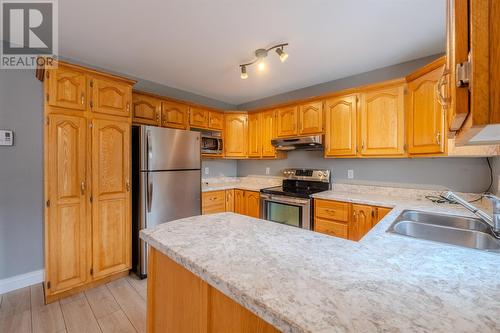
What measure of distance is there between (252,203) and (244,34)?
2.22m

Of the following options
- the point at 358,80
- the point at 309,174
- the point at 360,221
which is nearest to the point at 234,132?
the point at 309,174

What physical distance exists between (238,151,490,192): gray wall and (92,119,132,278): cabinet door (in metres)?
2.41

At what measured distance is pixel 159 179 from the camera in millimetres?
2529

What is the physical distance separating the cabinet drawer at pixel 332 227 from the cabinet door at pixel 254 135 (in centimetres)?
156

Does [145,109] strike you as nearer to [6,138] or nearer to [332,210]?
[6,138]

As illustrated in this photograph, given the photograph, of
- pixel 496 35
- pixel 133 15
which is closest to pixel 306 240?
pixel 496 35

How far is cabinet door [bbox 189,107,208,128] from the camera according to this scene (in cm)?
338

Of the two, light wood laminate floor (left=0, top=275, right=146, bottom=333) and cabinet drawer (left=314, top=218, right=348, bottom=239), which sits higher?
cabinet drawer (left=314, top=218, right=348, bottom=239)

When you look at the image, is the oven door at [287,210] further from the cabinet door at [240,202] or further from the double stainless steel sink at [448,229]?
the double stainless steel sink at [448,229]

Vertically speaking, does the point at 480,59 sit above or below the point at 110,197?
above

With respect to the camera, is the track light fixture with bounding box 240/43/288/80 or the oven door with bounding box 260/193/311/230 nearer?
the track light fixture with bounding box 240/43/288/80

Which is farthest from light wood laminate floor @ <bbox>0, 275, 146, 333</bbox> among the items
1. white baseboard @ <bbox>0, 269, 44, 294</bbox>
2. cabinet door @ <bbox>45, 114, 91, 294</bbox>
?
cabinet door @ <bbox>45, 114, 91, 294</bbox>

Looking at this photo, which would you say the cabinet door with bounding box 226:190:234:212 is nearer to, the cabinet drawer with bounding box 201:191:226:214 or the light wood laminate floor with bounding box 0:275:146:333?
the cabinet drawer with bounding box 201:191:226:214

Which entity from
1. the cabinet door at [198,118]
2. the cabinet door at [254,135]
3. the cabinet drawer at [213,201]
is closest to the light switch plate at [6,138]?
the cabinet door at [198,118]
